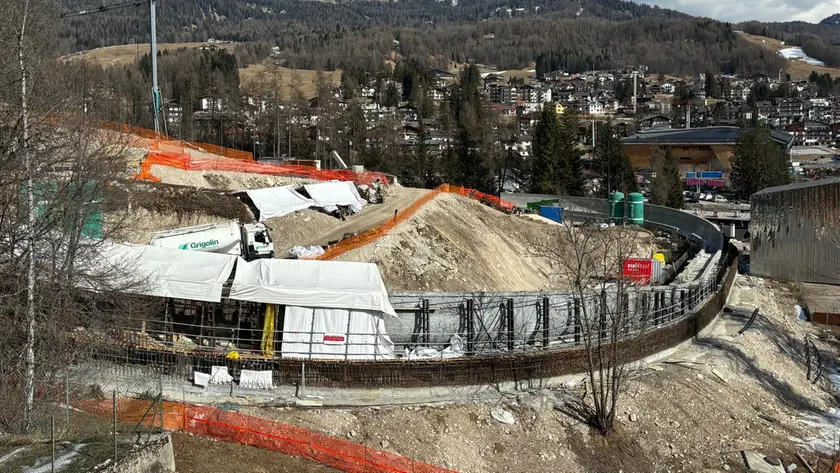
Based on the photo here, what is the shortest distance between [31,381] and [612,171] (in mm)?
61405

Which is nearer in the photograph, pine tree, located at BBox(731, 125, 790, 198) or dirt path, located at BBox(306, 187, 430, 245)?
dirt path, located at BBox(306, 187, 430, 245)

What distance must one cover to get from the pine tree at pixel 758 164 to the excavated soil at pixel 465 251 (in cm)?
3459

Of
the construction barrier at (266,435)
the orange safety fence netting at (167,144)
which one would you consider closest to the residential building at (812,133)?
the orange safety fence netting at (167,144)

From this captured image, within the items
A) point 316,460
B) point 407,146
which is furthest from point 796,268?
point 407,146

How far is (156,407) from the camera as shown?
12992 mm

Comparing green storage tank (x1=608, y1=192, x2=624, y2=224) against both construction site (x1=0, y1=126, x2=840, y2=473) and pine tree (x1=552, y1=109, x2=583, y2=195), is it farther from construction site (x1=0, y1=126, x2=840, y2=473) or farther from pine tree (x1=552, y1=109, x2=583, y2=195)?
construction site (x1=0, y1=126, x2=840, y2=473)

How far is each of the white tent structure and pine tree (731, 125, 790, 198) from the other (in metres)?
62.7

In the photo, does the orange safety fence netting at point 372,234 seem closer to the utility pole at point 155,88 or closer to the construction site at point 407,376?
the construction site at point 407,376

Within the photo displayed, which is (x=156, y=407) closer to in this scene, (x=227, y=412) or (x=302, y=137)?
(x=227, y=412)

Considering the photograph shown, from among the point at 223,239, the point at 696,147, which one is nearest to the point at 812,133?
the point at 696,147

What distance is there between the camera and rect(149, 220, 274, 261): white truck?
23938 mm

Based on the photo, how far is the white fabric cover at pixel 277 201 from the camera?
3088cm

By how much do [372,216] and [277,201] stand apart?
192 inches

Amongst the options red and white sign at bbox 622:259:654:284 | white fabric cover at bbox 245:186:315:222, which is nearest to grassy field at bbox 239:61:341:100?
white fabric cover at bbox 245:186:315:222
